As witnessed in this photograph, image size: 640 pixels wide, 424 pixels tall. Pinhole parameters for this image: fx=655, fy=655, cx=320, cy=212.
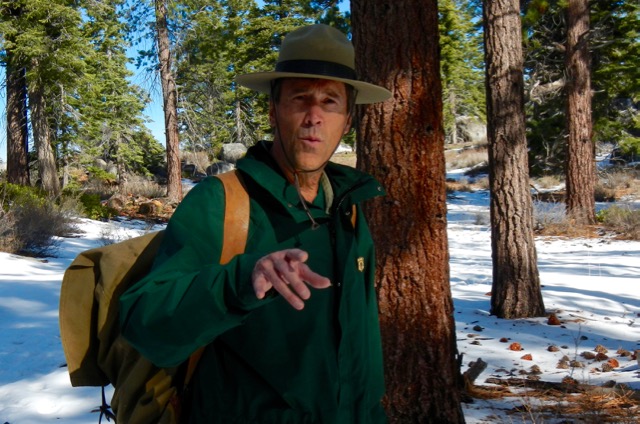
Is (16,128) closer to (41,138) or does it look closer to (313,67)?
(41,138)

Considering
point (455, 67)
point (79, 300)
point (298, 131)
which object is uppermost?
point (455, 67)

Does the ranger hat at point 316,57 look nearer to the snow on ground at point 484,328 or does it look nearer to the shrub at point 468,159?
the snow on ground at point 484,328

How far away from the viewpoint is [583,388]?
4.20 m

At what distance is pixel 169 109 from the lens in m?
20.5

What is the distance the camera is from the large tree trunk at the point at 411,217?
3527 millimetres

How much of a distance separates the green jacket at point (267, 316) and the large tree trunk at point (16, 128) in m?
18.4

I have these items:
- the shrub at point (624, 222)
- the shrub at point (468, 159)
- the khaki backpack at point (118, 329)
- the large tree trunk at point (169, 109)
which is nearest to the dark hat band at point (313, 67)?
the khaki backpack at point (118, 329)

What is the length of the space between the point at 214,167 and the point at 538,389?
26.0m

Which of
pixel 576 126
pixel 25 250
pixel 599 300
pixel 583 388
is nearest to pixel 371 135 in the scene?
pixel 583 388

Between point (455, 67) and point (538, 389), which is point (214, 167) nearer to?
point (455, 67)

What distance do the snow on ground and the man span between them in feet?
8.14

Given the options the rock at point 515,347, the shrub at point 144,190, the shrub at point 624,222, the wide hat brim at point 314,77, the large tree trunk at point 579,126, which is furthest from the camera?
the shrub at point 144,190

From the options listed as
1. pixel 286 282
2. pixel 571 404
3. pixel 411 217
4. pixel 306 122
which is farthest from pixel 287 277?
pixel 571 404

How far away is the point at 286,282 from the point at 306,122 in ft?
2.36
